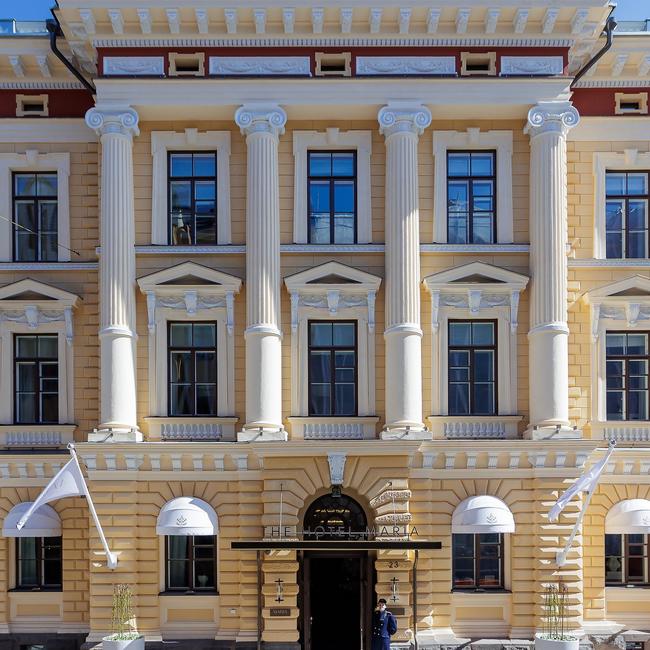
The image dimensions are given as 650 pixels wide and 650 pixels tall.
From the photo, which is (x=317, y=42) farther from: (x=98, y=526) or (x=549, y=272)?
(x=98, y=526)

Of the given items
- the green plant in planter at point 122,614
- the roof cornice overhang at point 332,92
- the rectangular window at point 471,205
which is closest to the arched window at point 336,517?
the green plant in planter at point 122,614

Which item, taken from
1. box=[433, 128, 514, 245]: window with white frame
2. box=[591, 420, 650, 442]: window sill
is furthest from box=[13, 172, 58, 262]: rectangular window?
box=[591, 420, 650, 442]: window sill

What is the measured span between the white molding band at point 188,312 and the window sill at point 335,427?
1645 millimetres

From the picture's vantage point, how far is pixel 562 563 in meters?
19.7

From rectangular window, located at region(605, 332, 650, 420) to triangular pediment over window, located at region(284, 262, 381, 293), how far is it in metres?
5.86

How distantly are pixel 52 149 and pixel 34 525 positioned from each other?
8822 millimetres

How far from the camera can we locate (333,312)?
20.7 metres

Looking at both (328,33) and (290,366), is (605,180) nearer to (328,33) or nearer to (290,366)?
(328,33)

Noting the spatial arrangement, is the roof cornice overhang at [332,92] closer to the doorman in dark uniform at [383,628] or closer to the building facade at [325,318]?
the building facade at [325,318]

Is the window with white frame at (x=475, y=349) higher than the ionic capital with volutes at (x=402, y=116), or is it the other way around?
the ionic capital with volutes at (x=402, y=116)

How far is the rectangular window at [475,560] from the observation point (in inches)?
807

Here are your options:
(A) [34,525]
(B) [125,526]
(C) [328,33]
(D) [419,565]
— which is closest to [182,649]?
(B) [125,526]

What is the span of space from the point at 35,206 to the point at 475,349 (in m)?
11.1

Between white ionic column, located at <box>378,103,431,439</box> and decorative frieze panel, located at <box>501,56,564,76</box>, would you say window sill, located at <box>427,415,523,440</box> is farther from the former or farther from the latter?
decorative frieze panel, located at <box>501,56,564,76</box>
